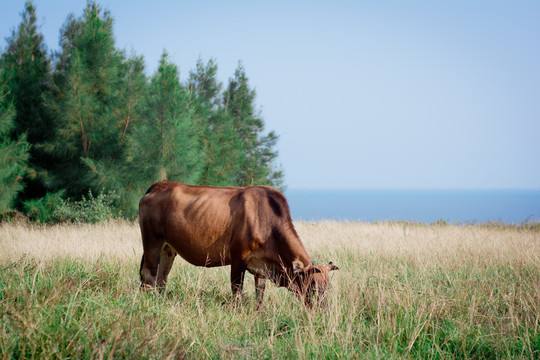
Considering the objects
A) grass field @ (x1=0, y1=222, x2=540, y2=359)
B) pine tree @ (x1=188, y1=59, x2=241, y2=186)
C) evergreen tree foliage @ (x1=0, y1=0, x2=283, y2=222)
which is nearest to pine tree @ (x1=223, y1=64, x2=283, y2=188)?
pine tree @ (x1=188, y1=59, x2=241, y2=186)

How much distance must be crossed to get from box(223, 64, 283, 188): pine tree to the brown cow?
49.4 feet

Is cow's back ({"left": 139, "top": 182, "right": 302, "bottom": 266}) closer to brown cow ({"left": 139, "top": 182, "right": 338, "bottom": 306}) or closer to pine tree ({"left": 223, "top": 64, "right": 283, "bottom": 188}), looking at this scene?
brown cow ({"left": 139, "top": 182, "right": 338, "bottom": 306})

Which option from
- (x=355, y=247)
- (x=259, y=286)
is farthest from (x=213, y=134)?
(x=259, y=286)

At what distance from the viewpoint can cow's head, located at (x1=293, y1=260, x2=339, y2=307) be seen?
378 centimetres

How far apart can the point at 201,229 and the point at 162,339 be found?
76.2 inches

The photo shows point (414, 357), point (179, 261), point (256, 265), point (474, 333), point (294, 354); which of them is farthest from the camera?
point (179, 261)

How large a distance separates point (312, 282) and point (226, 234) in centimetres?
133

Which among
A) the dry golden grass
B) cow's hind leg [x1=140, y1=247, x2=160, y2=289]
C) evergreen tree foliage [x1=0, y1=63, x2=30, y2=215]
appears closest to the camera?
cow's hind leg [x1=140, y1=247, x2=160, y2=289]

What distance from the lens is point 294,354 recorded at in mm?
2850

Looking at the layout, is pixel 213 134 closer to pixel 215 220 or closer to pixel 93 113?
pixel 93 113

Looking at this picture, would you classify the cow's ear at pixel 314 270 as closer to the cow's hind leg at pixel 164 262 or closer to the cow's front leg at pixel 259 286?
the cow's front leg at pixel 259 286

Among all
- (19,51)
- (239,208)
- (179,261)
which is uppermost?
(19,51)

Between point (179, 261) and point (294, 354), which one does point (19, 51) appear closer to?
point (179, 261)

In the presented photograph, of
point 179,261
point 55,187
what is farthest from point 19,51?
point 179,261
